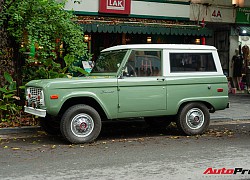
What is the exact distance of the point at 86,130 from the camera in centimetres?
822

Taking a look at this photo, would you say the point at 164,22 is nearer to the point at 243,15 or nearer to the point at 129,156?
the point at 243,15

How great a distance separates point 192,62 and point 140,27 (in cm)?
736

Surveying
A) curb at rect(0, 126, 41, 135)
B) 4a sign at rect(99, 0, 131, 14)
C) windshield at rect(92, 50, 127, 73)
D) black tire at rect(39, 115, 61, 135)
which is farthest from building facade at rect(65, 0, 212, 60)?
black tire at rect(39, 115, 61, 135)

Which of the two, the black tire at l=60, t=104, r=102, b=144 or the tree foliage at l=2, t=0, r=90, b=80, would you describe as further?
the tree foliage at l=2, t=0, r=90, b=80

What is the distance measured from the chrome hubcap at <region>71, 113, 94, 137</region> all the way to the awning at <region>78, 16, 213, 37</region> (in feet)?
25.0

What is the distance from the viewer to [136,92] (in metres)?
8.57

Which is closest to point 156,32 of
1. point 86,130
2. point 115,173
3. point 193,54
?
point 193,54

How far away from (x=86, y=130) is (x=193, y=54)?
3.01m

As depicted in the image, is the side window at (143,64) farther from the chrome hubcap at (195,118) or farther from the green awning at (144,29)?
the green awning at (144,29)

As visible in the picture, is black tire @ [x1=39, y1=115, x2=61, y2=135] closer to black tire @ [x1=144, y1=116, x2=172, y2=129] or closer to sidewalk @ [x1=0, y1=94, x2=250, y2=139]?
sidewalk @ [x1=0, y1=94, x2=250, y2=139]

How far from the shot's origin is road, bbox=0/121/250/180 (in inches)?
232

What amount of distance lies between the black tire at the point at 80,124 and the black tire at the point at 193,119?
1930 mm

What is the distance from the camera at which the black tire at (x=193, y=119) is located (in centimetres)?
909

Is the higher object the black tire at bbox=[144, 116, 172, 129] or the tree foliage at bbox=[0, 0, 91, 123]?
the tree foliage at bbox=[0, 0, 91, 123]
